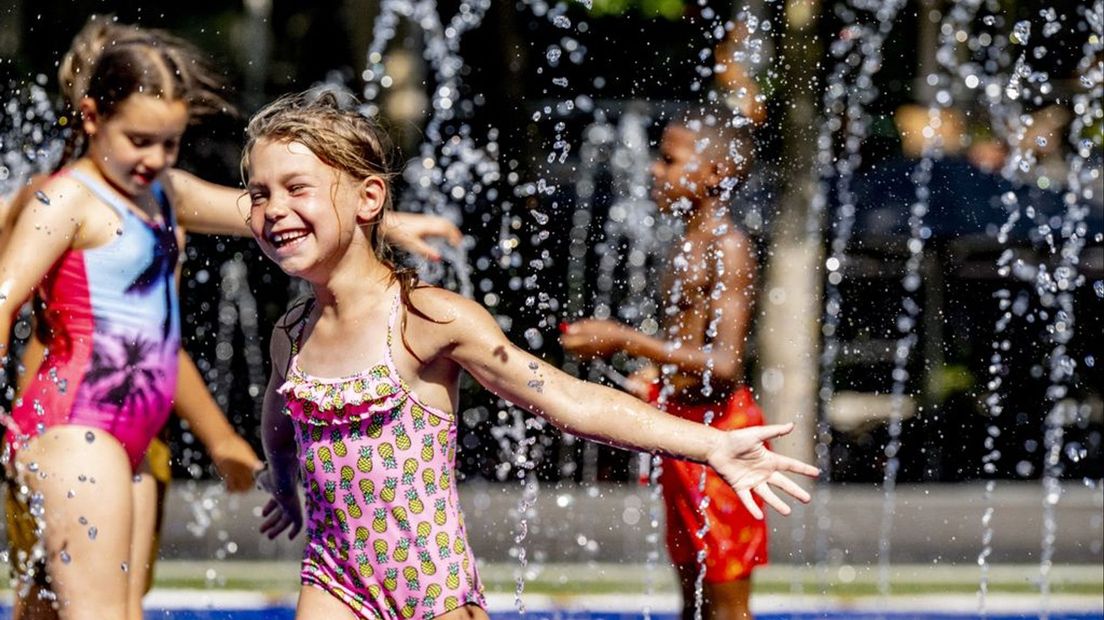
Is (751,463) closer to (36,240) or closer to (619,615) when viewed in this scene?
(36,240)

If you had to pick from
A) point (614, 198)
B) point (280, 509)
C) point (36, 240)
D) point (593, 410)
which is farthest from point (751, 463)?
point (614, 198)

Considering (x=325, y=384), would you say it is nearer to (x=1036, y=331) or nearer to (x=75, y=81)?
(x=75, y=81)

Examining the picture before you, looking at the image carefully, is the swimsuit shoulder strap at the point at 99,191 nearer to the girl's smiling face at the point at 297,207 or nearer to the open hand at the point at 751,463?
the girl's smiling face at the point at 297,207

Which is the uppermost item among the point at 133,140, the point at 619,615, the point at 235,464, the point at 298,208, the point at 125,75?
the point at 125,75

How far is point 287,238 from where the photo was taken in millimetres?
3025

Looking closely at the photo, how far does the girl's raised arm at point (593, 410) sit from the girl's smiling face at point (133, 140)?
1.07m

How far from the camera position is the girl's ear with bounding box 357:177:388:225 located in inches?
123

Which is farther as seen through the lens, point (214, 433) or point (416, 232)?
point (214, 433)

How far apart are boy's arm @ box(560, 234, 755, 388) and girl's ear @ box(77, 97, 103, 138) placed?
1.21 meters

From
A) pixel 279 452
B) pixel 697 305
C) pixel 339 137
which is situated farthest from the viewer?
pixel 697 305

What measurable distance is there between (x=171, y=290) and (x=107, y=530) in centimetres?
63

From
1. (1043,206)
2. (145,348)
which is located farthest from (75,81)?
(1043,206)

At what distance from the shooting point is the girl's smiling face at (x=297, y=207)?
3.02m

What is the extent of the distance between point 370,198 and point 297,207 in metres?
0.17
